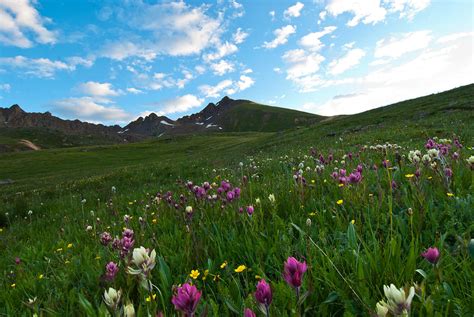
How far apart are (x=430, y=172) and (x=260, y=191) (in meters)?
2.72

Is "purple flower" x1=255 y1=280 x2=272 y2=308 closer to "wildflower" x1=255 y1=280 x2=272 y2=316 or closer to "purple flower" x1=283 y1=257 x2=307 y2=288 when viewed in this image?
"wildflower" x1=255 y1=280 x2=272 y2=316

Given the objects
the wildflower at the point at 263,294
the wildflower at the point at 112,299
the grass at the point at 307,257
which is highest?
the wildflower at the point at 263,294

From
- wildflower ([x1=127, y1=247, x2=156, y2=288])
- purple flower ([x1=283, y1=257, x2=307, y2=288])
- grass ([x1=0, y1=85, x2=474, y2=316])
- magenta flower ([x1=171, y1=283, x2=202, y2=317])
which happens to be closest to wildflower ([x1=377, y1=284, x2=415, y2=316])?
grass ([x1=0, y1=85, x2=474, y2=316])

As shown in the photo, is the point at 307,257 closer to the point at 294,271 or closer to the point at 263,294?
the point at 294,271

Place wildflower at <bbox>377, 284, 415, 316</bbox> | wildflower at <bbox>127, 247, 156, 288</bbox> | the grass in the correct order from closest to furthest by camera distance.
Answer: wildflower at <bbox>377, 284, 415, 316</bbox>
wildflower at <bbox>127, 247, 156, 288</bbox>
the grass

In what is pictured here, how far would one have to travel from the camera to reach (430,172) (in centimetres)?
501

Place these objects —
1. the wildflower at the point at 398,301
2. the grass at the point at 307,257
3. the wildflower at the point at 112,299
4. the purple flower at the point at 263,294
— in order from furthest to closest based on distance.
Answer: the grass at the point at 307,257, the wildflower at the point at 112,299, the purple flower at the point at 263,294, the wildflower at the point at 398,301

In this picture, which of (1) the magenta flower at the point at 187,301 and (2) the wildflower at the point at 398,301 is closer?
(2) the wildflower at the point at 398,301

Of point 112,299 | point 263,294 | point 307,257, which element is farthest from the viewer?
point 307,257

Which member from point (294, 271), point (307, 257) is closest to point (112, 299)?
point (294, 271)

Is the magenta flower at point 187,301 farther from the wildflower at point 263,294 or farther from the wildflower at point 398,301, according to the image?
the wildflower at point 398,301

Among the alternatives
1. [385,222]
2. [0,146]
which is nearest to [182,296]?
[385,222]

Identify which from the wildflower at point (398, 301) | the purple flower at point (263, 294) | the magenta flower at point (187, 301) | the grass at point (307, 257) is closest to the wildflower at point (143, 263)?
the grass at point (307, 257)

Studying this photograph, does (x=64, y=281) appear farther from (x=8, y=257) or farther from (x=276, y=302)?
(x=8, y=257)
